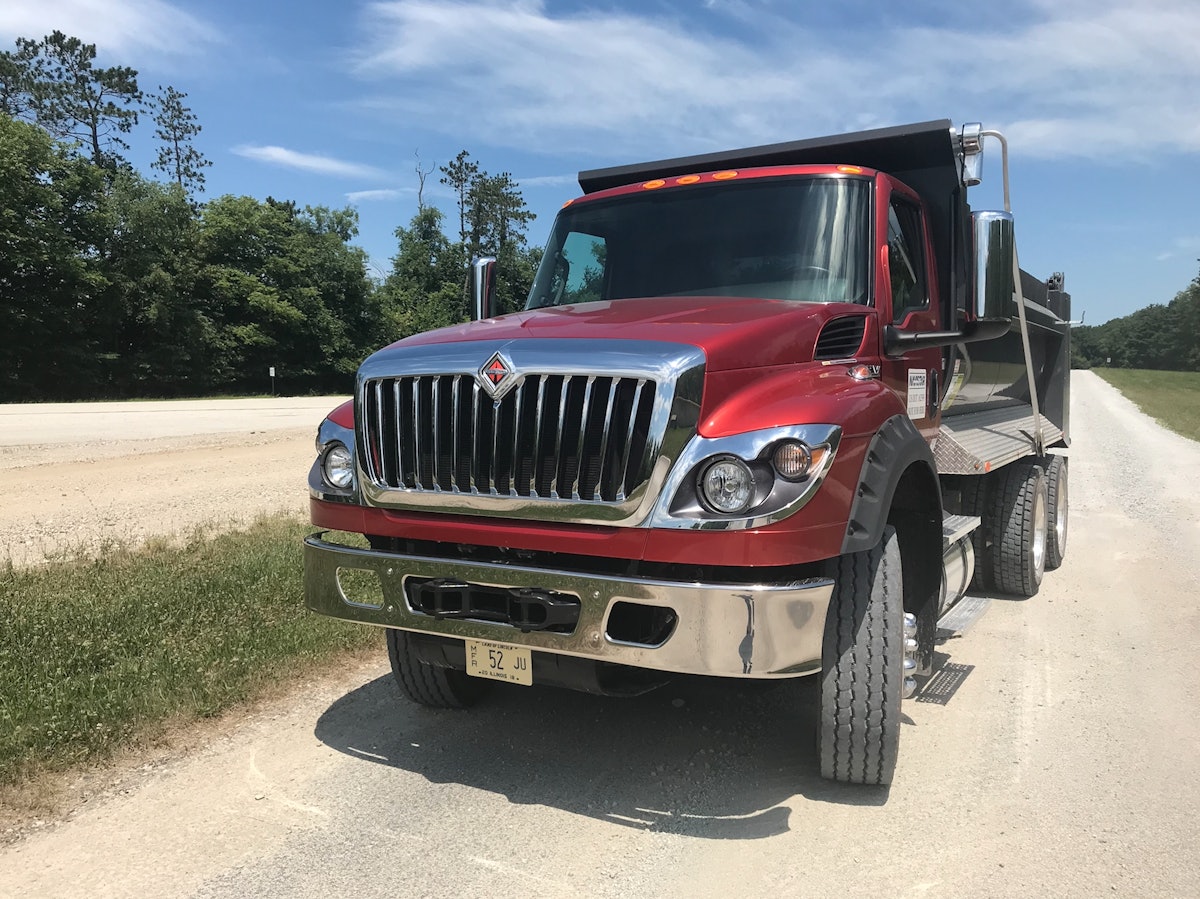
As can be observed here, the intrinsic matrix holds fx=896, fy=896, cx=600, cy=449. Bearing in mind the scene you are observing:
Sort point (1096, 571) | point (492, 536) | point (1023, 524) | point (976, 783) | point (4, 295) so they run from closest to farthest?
1. point (492, 536)
2. point (976, 783)
3. point (1023, 524)
4. point (1096, 571)
5. point (4, 295)

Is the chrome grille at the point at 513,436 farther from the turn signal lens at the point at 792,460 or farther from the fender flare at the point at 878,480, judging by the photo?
the fender flare at the point at 878,480

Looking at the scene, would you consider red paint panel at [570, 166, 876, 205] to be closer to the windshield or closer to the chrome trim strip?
the windshield

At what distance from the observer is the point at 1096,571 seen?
24.5ft

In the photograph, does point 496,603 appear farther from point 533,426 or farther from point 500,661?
point 533,426

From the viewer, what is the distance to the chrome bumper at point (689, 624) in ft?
9.20

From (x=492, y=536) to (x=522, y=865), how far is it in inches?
42.9

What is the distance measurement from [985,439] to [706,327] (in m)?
3.16

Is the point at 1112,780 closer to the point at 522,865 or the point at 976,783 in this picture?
the point at 976,783

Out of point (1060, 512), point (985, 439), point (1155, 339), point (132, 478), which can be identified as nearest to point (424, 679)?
point (985, 439)

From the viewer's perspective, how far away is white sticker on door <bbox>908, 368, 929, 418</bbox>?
424cm

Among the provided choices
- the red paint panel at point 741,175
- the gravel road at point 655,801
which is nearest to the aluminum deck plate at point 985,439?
the gravel road at point 655,801

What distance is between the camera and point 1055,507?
7.24 m

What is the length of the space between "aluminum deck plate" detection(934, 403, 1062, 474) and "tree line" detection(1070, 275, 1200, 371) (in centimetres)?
13500

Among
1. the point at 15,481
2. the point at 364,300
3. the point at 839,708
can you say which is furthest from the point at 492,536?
the point at 364,300
